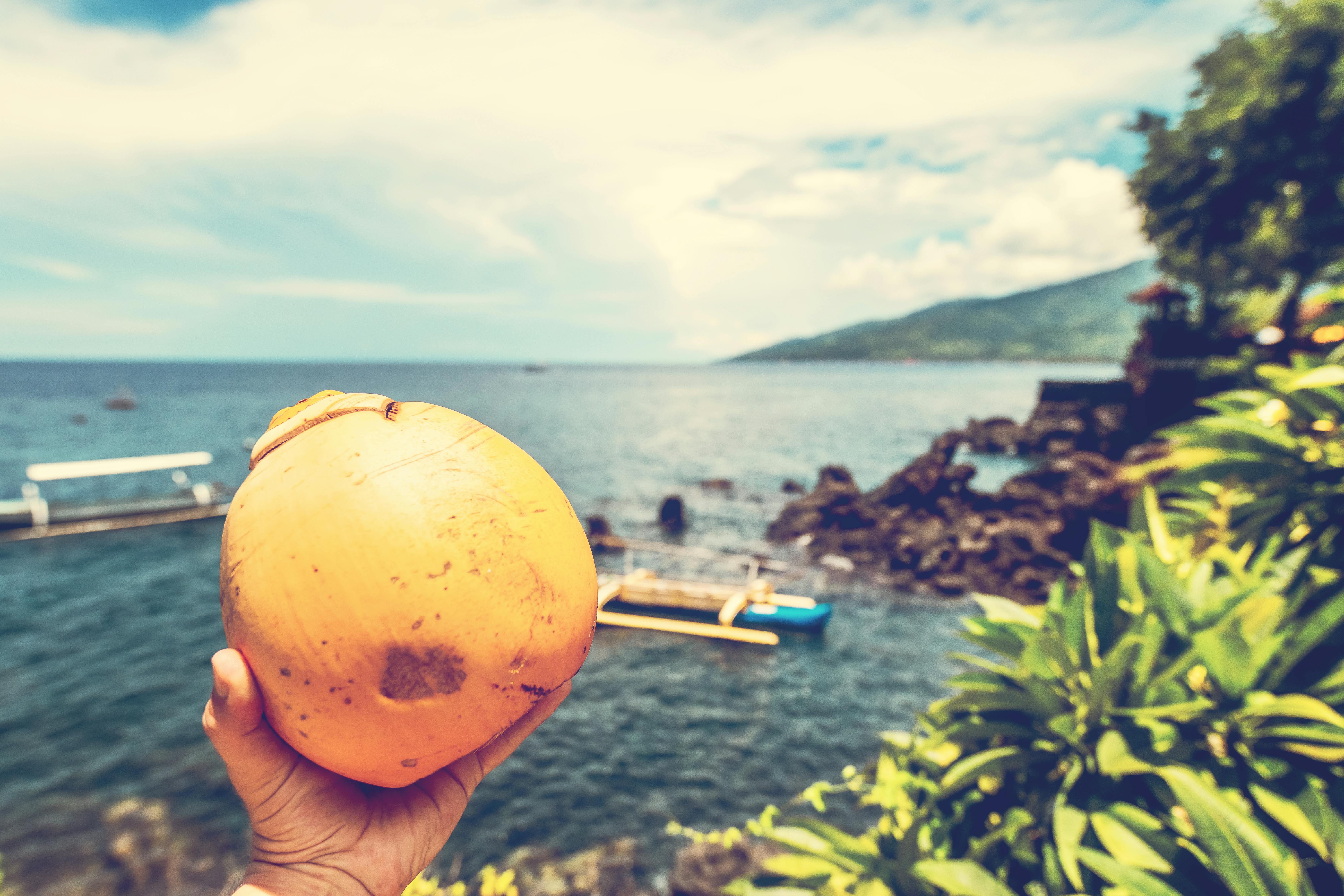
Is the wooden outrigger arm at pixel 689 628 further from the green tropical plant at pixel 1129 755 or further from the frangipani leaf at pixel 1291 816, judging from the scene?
the frangipani leaf at pixel 1291 816

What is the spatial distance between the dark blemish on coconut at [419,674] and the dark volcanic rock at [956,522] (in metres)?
15.1

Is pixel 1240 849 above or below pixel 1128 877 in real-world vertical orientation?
above

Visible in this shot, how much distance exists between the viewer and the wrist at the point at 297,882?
4.96ft

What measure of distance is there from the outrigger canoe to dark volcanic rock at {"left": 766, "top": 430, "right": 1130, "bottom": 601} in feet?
13.6

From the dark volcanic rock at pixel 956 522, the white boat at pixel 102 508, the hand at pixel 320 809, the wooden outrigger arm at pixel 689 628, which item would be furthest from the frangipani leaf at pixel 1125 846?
the white boat at pixel 102 508

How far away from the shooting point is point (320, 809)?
163cm

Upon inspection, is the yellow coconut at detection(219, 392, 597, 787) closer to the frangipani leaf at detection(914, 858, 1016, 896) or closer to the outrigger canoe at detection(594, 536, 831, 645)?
the frangipani leaf at detection(914, 858, 1016, 896)

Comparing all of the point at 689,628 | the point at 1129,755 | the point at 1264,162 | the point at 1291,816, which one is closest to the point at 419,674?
the point at 1129,755

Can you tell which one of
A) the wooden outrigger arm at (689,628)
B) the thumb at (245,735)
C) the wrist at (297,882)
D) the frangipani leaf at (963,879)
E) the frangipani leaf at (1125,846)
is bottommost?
the wooden outrigger arm at (689,628)

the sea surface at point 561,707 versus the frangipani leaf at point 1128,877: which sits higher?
the frangipani leaf at point 1128,877

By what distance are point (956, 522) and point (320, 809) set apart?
71.3 feet

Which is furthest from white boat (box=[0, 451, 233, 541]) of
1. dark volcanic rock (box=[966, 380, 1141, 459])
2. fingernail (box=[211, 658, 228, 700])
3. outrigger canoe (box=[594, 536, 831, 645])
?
dark volcanic rock (box=[966, 380, 1141, 459])

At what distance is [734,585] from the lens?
56.9ft

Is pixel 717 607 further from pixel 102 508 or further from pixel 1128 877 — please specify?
pixel 102 508
